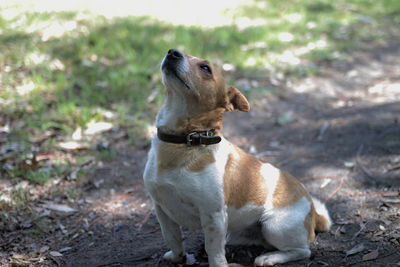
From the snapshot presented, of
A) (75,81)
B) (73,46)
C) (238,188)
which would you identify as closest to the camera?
(238,188)

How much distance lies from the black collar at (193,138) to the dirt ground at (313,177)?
995 mm

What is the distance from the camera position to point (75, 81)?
5465 millimetres

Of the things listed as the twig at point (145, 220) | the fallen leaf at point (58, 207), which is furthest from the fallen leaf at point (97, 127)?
the twig at point (145, 220)

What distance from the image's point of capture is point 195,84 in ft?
8.26

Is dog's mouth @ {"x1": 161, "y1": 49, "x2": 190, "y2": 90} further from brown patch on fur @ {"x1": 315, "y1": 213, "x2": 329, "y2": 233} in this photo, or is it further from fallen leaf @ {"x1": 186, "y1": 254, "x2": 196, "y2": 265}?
brown patch on fur @ {"x1": 315, "y1": 213, "x2": 329, "y2": 233}

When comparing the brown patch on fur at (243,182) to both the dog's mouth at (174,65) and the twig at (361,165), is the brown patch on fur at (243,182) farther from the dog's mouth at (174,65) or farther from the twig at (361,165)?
the twig at (361,165)

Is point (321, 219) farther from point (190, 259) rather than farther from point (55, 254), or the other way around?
point (55, 254)

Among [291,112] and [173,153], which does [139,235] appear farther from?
[291,112]

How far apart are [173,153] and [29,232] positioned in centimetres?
161

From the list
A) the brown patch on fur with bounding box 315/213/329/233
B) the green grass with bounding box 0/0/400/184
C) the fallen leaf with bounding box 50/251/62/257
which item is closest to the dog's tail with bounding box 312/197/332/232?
the brown patch on fur with bounding box 315/213/329/233

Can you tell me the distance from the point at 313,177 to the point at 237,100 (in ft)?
5.70

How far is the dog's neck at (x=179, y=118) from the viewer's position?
252cm

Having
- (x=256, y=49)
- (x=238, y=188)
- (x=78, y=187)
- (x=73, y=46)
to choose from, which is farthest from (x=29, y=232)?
(x=256, y=49)

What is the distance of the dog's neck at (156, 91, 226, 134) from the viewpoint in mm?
2523
